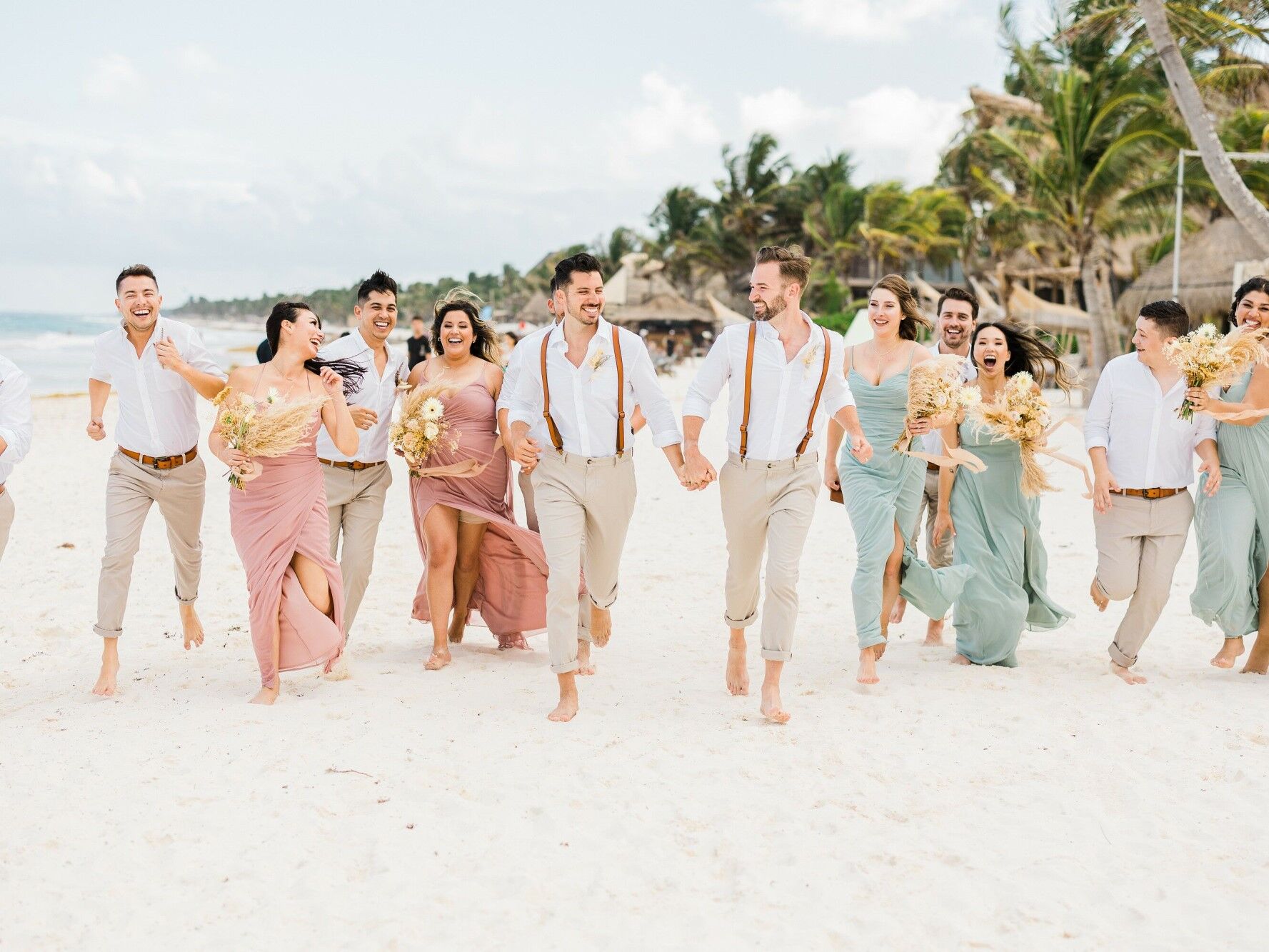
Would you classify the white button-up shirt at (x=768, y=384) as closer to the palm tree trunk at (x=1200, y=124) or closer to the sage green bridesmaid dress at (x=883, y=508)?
the sage green bridesmaid dress at (x=883, y=508)

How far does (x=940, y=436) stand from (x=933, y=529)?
2.48 feet

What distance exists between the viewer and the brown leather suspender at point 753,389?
16.5 feet

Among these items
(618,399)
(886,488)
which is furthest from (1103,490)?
(618,399)

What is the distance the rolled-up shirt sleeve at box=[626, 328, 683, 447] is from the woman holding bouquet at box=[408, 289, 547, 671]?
40.1 inches

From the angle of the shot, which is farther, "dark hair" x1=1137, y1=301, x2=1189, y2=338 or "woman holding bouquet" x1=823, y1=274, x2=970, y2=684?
"woman holding bouquet" x1=823, y1=274, x2=970, y2=684

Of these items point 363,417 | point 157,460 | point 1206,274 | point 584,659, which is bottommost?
point 584,659

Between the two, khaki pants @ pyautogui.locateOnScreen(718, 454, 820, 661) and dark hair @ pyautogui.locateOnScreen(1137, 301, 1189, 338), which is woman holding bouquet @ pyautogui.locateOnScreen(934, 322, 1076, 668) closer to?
dark hair @ pyautogui.locateOnScreen(1137, 301, 1189, 338)

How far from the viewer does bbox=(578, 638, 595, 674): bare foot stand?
19.3 feet

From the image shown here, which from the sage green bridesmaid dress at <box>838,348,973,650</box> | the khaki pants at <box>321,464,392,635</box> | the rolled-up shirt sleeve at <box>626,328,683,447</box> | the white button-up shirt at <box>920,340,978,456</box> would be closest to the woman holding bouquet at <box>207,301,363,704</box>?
the khaki pants at <box>321,464,392,635</box>

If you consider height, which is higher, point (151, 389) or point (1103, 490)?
point (151, 389)

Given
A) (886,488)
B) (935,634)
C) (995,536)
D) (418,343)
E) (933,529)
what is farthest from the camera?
(418,343)

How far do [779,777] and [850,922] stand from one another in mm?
1107

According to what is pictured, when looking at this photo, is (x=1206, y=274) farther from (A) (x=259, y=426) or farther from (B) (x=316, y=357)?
(A) (x=259, y=426)

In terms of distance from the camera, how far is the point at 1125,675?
18.7ft
